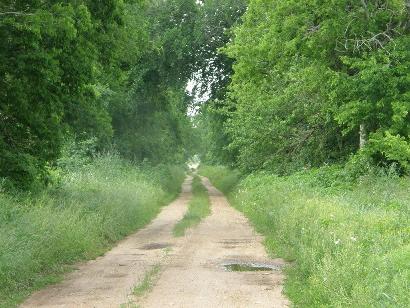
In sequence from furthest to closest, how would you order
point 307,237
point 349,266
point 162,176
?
point 162,176
point 307,237
point 349,266

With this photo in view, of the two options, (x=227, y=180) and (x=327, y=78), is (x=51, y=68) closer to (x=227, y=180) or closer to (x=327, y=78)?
(x=327, y=78)

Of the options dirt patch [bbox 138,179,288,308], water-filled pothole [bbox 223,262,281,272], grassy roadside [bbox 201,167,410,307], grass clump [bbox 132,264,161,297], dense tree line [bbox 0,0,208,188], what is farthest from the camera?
water-filled pothole [bbox 223,262,281,272]

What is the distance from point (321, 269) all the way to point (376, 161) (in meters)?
12.5

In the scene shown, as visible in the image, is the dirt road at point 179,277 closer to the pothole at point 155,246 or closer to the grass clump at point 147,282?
the pothole at point 155,246

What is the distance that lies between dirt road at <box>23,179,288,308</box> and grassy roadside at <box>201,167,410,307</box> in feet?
1.94

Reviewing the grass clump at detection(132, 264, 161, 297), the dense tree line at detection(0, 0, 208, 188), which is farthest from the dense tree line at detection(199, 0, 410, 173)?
the grass clump at detection(132, 264, 161, 297)

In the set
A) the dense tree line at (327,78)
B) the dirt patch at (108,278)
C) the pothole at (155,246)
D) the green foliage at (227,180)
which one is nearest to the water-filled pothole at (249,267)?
the dirt patch at (108,278)

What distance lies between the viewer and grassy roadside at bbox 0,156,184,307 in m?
10.8

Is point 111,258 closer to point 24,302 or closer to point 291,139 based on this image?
point 24,302

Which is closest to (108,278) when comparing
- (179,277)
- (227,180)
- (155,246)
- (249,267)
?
(179,277)

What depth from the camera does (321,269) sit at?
9.21m

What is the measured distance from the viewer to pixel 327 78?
70.3 feet

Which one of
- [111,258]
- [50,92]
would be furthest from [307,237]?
[50,92]

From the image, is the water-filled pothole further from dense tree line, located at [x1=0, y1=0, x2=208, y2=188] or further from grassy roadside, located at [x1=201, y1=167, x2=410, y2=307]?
dense tree line, located at [x1=0, y1=0, x2=208, y2=188]
